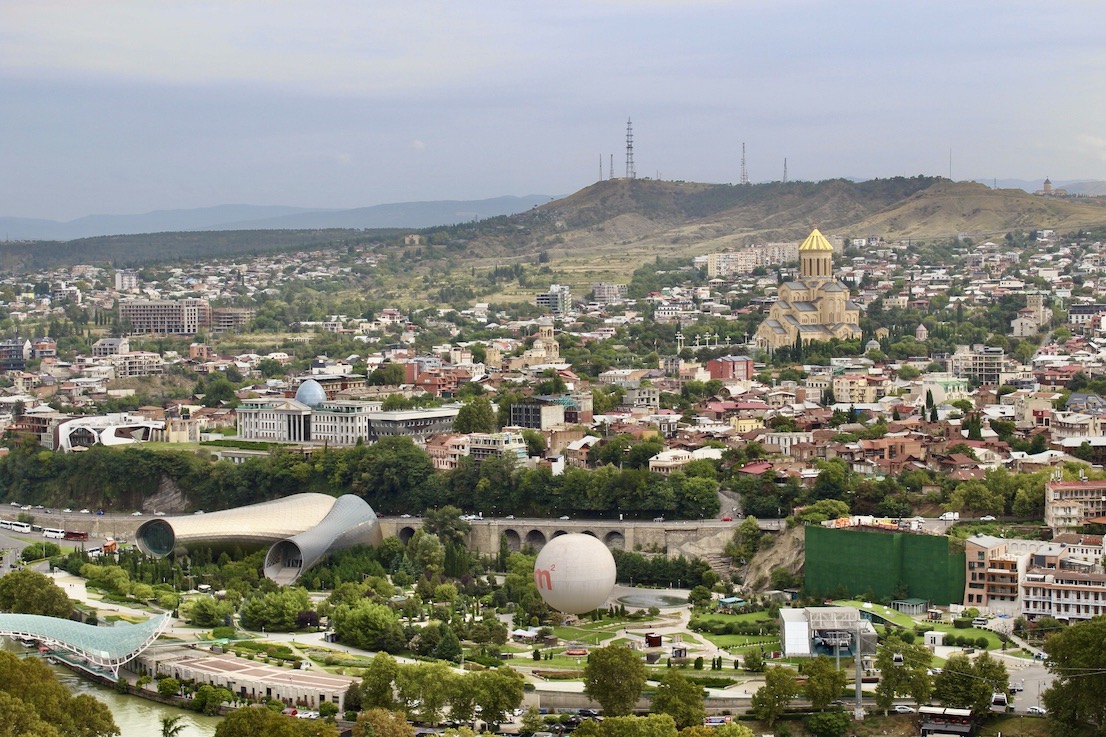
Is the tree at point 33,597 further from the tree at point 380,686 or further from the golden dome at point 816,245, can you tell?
the golden dome at point 816,245

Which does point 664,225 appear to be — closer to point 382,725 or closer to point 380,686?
point 380,686

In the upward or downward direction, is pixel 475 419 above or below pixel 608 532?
above

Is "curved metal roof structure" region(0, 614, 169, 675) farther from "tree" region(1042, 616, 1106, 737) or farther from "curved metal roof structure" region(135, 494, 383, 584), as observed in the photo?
"tree" region(1042, 616, 1106, 737)


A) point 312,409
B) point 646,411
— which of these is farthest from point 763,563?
point 312,409

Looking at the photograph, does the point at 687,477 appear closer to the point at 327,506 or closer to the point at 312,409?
the point at 327,506

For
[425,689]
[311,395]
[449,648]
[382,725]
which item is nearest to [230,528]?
[449,648]

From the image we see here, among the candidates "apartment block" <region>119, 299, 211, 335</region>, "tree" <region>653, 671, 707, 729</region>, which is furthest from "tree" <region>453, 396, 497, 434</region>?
"apartment block" <region>119, 299, 211, 335</region>
